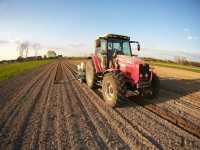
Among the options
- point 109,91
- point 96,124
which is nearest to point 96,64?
point 109,91

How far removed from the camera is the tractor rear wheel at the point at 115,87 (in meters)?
6.27

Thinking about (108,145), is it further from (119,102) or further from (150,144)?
(119,102)

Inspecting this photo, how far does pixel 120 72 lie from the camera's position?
686cm

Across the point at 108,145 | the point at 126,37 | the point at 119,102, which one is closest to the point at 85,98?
the point at 119,102

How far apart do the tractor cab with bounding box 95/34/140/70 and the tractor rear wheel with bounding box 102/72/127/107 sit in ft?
4.08

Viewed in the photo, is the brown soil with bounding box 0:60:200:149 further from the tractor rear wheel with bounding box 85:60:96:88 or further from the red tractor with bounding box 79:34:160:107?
the tractor rear wheel with bounding box 85:60:96:88

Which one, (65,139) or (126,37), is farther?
(126,37)

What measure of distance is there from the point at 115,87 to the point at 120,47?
261 centimetres

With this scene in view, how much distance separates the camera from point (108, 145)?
3.99 m

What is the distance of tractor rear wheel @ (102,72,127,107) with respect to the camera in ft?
20.6

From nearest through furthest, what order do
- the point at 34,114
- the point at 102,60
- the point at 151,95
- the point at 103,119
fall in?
the point at 103,119
the point at 34,114
the point at 151,95
the point at 102,60

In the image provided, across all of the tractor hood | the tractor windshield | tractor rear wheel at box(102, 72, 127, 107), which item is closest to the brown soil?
tractor rear wheel at box(102, 72, 127, 107)

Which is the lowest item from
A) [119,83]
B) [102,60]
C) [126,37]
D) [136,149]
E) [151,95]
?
[136,149]

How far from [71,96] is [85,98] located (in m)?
0.76
